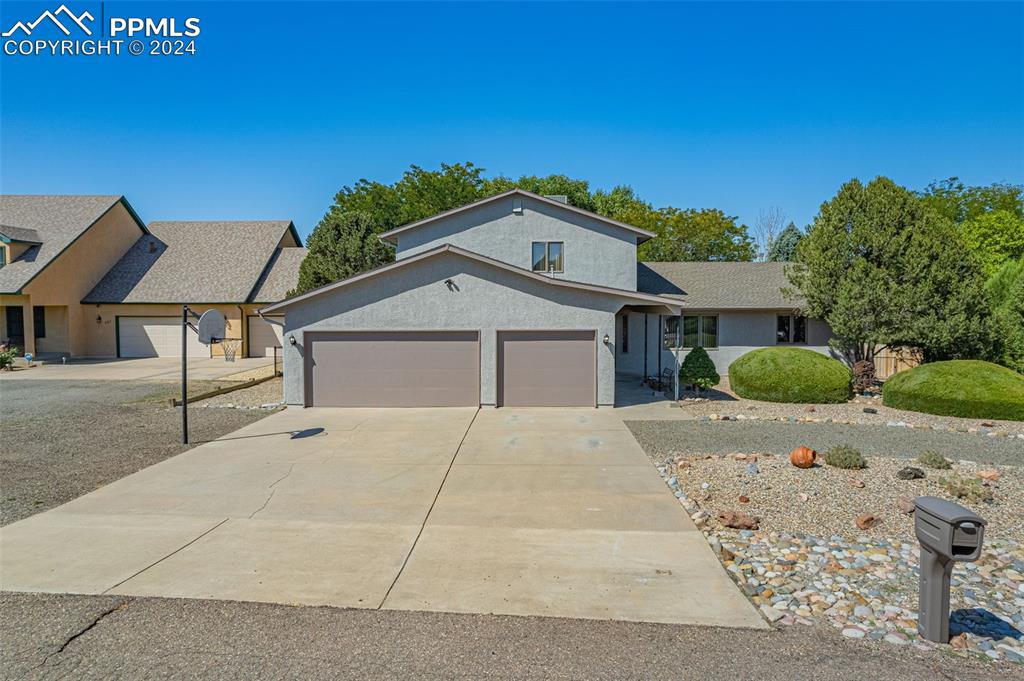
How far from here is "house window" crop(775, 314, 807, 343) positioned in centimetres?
2150

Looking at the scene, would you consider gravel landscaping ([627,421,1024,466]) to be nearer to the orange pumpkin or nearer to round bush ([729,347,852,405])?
the orange pumpkin

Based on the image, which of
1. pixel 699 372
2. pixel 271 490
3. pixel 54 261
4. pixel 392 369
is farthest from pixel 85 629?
pixel 54 261

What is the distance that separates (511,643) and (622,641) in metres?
0.84

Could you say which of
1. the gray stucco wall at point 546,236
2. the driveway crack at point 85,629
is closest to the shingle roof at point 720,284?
the gray stucco wall at point 546,236

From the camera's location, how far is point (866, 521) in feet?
21.5

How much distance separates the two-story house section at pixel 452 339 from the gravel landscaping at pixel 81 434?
2.29 m

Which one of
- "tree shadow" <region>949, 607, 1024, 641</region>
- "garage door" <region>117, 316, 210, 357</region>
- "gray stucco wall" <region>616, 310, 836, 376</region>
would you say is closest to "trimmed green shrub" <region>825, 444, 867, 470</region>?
"tree shadow" <region>949, 607, 1024, 641</region>

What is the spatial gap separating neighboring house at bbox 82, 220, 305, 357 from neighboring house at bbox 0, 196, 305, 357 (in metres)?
0.05

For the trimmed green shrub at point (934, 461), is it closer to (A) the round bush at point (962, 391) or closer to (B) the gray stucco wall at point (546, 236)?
(A) the round bush at point (962, 391)

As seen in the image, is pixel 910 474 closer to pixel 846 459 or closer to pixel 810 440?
pixel 846 459

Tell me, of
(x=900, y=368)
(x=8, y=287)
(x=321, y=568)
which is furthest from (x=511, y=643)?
(x=8, y=287)

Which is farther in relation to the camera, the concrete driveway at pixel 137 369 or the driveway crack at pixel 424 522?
the concrete driveway at pixel 137 369

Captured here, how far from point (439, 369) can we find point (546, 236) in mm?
7401

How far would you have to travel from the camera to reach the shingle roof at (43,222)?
2498cm
